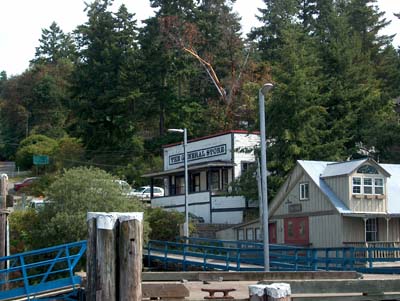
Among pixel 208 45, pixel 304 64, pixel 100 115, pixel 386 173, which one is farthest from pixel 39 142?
pixel 386 173

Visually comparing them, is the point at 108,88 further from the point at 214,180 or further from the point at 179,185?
the point at 214,180

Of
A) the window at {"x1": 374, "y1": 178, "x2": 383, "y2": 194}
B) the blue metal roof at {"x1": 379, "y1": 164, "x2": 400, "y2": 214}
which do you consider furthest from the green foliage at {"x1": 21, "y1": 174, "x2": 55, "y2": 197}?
the window at {"x1": 374, "y1": 178, "x2": 383, "y2": 194}

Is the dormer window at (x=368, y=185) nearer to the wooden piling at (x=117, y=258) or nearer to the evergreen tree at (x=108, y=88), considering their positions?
the wooden piling at (x=117, y=258)

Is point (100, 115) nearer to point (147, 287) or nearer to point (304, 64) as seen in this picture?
point (304, 64)

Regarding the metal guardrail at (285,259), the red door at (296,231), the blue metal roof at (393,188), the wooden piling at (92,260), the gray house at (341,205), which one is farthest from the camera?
the red door at (296,231)

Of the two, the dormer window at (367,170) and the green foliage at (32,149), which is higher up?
the green foliage at (32,149)

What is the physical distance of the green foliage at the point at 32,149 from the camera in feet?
265

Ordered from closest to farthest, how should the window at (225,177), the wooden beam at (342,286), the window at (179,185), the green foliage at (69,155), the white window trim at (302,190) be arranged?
the wooden beam at (342,286) < the white window trim at (302,190) < the window at (225,177) < the window at (179,185) < the green foliage at (69,155)

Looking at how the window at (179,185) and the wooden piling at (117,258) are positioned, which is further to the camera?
the window at (179,185)

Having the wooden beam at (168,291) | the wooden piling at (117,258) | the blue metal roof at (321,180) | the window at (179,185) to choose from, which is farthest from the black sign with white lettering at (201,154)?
the wooden piling at (117,258)

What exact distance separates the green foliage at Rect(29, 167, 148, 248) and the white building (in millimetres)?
16910

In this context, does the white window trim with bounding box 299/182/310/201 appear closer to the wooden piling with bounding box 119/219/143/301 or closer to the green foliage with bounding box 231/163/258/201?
the green foliage with bounding box 231/163/258/201

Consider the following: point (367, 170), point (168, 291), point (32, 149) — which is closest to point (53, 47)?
point (32, 149)

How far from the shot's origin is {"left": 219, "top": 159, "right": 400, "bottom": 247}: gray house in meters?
39.9
